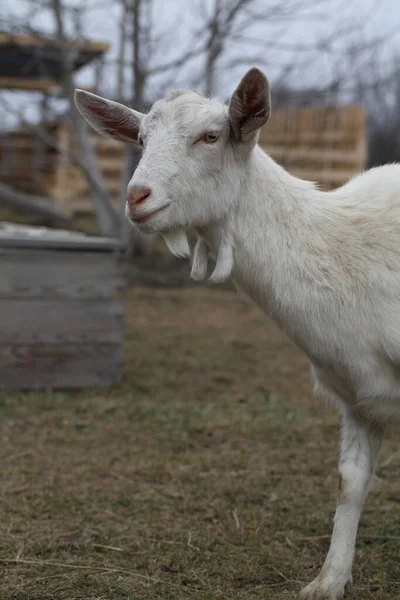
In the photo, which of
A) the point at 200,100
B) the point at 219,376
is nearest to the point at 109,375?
the point at 219,376

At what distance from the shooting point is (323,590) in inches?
126

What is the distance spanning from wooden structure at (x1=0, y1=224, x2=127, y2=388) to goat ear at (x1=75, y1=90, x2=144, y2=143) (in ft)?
9.20

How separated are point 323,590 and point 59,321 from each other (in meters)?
3.68

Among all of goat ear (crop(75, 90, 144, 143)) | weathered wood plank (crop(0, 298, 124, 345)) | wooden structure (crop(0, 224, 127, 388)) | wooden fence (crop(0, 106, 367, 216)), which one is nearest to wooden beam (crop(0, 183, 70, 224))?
wooden fence (crop(0, 106, 367, 216))

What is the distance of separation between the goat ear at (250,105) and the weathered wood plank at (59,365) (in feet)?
11.9

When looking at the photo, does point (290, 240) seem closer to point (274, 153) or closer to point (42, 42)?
point (42, 42)

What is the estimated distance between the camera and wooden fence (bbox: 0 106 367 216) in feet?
44.3

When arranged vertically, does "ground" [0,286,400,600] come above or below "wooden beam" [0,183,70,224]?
below

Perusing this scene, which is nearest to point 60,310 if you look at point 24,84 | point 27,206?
point 27,206

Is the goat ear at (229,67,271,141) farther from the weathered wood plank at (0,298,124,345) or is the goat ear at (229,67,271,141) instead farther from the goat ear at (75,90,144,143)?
the weathered wood plank at (0,298,124,345)

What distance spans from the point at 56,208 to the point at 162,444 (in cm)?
1091

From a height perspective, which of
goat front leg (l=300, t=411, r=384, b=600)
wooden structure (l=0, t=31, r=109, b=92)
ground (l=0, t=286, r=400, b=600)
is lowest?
ground (l=0, t=286, r=400, b=600)

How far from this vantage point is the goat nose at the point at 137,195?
2936mm

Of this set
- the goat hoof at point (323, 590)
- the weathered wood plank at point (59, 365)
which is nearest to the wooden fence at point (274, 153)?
the weathered wood plank at point (59, 365)
